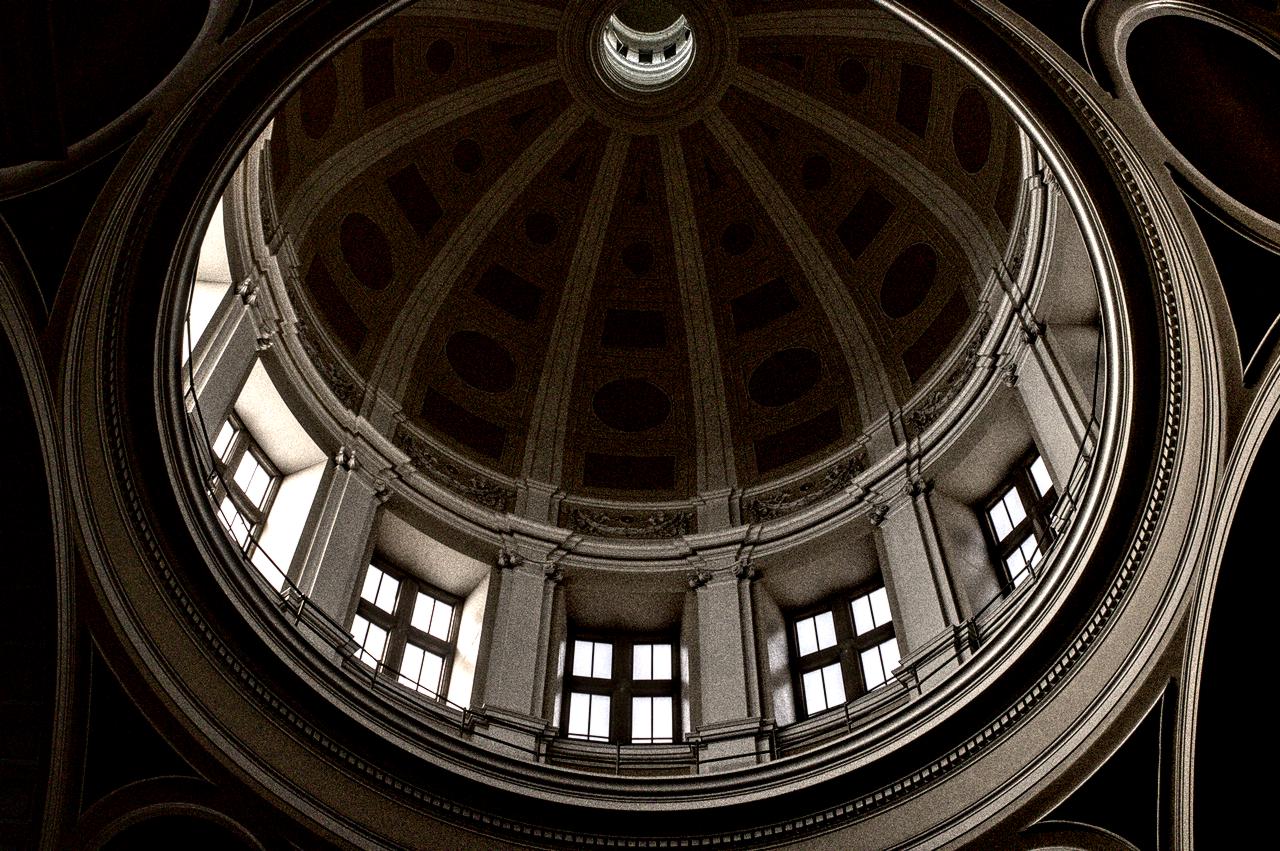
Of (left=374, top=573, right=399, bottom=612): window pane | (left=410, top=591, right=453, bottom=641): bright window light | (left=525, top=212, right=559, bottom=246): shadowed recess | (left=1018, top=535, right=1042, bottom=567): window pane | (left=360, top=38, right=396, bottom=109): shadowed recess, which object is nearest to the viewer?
(left=1018, top=535, right=1042, bottom=567): window pane

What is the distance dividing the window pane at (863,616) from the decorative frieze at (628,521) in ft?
10.1

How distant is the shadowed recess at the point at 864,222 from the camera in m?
22.3

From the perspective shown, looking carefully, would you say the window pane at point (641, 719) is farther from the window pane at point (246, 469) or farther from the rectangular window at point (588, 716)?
the window pane at point (246, 469)

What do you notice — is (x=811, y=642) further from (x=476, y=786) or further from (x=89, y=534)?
(x=89, y=534)

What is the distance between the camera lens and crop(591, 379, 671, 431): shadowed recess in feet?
72.9

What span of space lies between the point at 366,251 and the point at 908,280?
9453 millimetres

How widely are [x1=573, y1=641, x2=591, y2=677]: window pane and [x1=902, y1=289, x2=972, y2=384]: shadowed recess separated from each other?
271 inches

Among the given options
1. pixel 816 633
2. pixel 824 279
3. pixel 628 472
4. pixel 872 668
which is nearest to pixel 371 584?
pixel 628 472

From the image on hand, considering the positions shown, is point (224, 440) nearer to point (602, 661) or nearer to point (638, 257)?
point (602, 661)

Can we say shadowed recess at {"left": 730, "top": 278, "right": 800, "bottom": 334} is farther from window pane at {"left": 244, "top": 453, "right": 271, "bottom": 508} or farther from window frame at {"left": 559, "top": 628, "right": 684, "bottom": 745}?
window pane at {"left": 244, "top": 453, "right": 271, "bottom": 508}

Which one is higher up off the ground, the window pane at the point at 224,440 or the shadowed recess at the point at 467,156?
the shadowed recess at the point at 467,156

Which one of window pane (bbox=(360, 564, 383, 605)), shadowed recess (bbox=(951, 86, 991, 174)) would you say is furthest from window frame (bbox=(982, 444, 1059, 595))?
window pane (bbox=(360, 564, 383, 605))

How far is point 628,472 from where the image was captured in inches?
844

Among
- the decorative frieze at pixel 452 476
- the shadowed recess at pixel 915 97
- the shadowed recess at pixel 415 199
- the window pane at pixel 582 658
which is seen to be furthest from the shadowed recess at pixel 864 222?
the window pane at pixel 582 658
